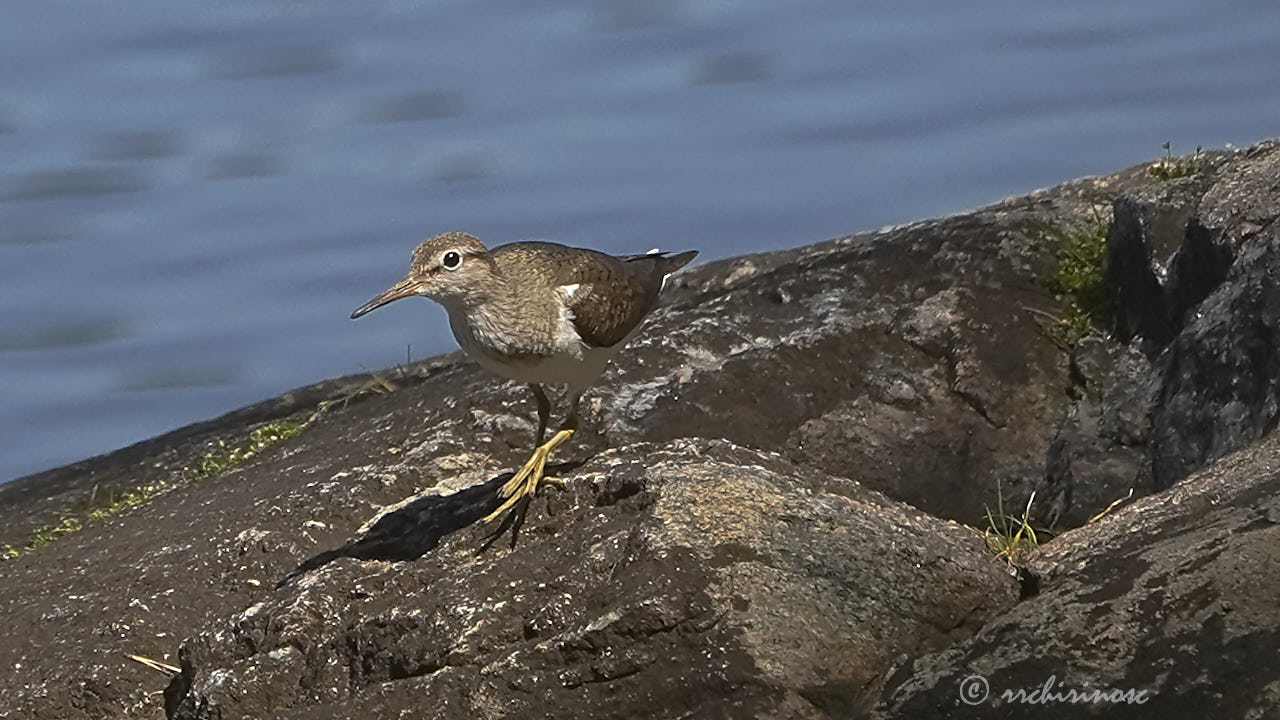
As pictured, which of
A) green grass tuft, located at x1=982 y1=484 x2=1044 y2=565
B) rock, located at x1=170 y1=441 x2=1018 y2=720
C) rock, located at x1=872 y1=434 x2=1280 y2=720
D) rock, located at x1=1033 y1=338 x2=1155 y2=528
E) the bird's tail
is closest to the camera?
rock, located at x1=872 y1=434 x2=1280 y2=720

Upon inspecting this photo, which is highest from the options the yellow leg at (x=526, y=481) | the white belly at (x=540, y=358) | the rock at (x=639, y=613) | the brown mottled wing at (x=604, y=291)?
the brown mottled wing at (x=604, y=291)

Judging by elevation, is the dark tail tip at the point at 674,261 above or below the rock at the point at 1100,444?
above

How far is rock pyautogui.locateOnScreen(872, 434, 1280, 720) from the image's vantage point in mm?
4191

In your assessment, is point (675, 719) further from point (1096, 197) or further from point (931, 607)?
point (1096, 197)

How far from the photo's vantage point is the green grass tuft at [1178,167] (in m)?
8.30

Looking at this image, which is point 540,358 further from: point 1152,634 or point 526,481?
point 1152,634

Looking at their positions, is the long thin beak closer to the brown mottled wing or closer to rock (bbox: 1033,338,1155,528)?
the brown mottled wing

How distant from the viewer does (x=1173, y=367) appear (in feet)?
22.2

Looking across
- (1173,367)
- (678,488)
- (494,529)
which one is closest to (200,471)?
(494,529)

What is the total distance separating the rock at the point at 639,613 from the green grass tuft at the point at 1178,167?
3.46m

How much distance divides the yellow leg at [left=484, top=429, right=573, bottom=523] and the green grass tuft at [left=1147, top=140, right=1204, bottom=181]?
3631 millimetres

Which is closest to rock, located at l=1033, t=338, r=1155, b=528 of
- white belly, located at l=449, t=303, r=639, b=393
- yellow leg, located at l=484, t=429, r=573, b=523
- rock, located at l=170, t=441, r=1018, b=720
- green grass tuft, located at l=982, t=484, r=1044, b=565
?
green grass tuft, located at l=982, t=484, r=1044, b=565

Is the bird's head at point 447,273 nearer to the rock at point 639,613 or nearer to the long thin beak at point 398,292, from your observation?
the long thin beak at point 398,292

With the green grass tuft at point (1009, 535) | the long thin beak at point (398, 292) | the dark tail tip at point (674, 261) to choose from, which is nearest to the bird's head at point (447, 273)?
the long thin beak at point (398, 292)
